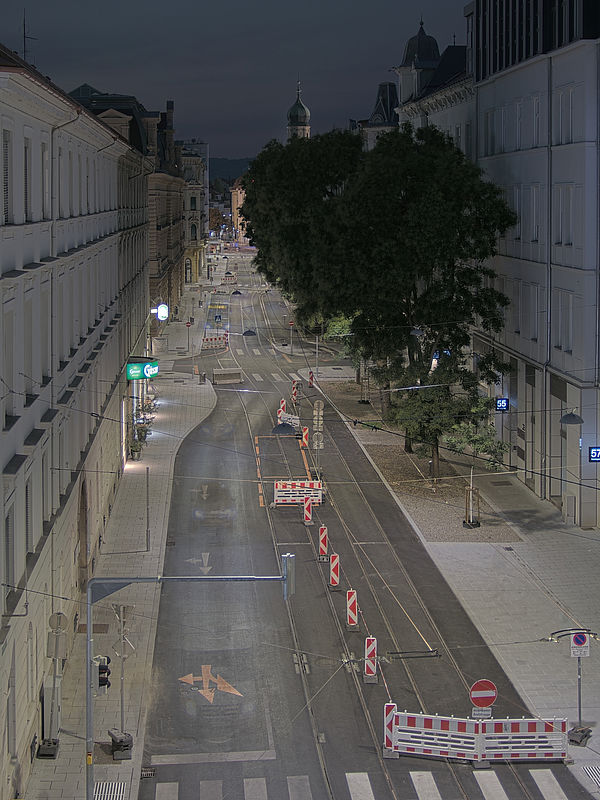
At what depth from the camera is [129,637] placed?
2759cm

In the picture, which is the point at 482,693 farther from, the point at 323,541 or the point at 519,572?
the point at 323,541

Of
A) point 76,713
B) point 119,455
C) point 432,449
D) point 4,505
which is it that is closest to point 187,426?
point 119,455

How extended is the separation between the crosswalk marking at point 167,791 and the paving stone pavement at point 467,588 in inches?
16.5

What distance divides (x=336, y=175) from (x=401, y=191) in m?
8.68

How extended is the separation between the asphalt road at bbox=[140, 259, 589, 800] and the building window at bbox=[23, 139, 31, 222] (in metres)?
10.4

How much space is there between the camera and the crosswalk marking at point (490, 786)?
65.7ft

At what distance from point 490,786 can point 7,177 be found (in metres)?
13.5

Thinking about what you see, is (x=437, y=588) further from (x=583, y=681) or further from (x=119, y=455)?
(x=119, y=455)

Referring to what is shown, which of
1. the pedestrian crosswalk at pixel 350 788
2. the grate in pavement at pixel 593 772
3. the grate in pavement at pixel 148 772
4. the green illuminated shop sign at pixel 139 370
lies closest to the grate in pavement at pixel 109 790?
the grate in pavement at pixel 148 772

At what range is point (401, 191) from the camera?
43375 millimetres

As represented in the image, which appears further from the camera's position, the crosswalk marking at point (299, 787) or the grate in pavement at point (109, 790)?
the crosswalk marking at point (299, 787)

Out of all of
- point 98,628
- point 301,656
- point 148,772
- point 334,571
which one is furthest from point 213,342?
point 148,772

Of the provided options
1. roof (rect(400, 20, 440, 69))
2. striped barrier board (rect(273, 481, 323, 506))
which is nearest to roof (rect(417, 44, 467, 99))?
roof (rect(400, 20, 440, 69))

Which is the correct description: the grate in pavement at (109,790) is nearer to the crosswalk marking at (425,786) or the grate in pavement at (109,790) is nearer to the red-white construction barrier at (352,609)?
the crosswalk marking at (425,786)
